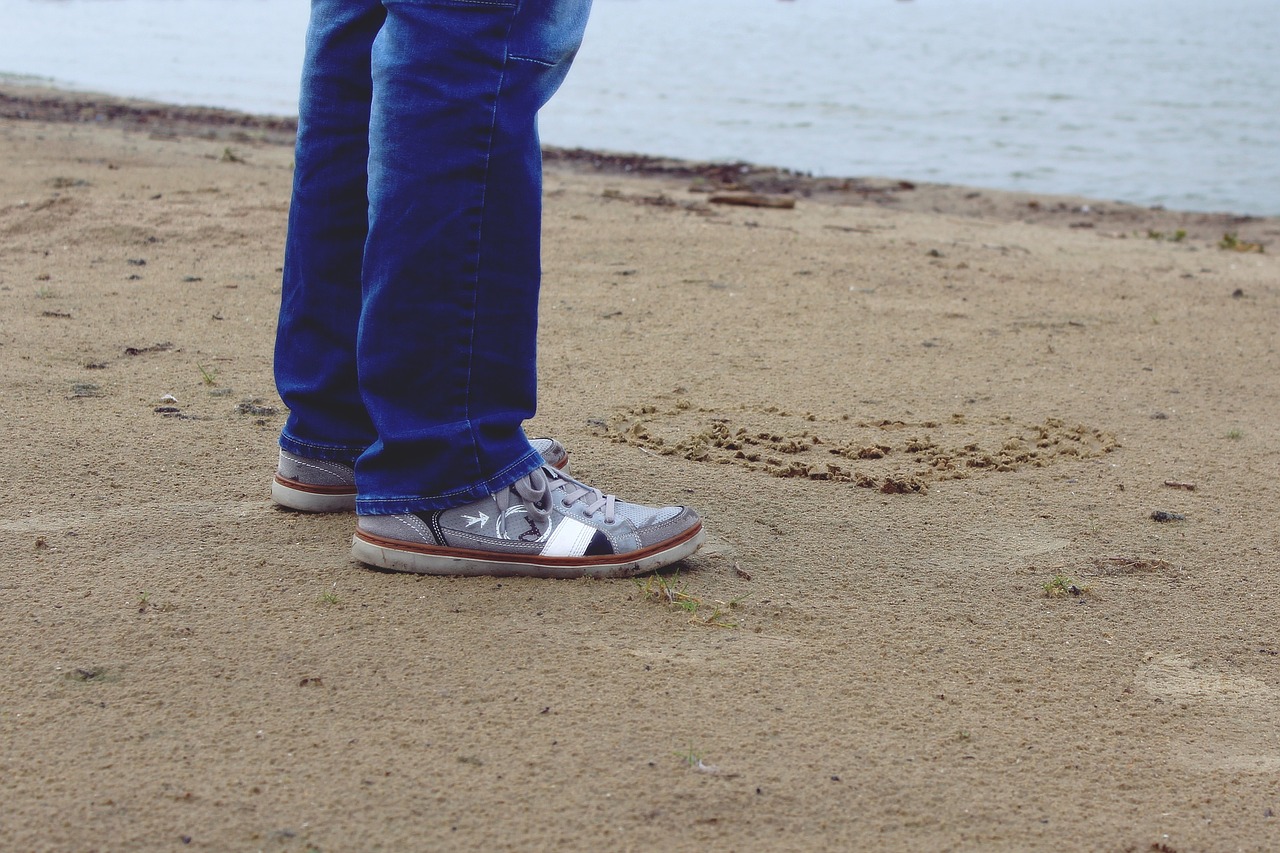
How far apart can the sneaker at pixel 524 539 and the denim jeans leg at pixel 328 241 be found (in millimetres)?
286

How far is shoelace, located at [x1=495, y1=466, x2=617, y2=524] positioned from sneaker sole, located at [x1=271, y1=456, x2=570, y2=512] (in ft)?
1.27

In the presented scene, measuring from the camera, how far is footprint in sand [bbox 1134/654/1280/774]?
1.53 meters

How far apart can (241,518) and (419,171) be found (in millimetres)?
728

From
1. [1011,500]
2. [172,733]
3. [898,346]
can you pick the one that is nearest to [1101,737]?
[1011,500]

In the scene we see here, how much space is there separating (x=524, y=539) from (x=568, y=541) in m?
0.07

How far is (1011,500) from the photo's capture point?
2457 millimetres

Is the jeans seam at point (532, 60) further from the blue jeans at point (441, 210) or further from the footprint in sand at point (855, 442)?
the footprint in sand at point (855, 442)

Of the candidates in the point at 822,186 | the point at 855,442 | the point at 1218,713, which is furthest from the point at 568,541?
the point at 822,186

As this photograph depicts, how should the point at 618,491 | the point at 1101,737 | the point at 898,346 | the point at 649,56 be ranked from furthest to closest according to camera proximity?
the point at 649,56 < the point at 898,346 < the point at 618,491 < the point at 1101,737

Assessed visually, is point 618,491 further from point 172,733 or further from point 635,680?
point 172,733

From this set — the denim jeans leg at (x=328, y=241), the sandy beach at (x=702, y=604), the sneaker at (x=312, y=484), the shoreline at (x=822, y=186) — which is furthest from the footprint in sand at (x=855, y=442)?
Answer: the shoreline at (x=822, y=186)

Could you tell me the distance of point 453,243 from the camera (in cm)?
179

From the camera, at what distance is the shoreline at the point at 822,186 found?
7.70 m

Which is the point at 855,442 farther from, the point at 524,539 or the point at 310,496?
the point at 310,496
